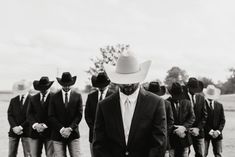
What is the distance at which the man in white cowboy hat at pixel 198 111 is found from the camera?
9867mm

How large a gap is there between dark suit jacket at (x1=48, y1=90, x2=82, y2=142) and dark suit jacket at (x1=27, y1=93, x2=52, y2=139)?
36 cm

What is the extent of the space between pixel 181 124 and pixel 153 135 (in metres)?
4.51

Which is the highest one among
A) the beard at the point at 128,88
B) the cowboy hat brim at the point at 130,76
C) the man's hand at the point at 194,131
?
the cowboy hat brim at the point at 130,76

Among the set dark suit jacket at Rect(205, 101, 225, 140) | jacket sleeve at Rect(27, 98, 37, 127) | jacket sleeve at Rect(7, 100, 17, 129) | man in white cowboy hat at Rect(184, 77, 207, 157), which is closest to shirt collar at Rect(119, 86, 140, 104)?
jacket sleeve at Rect(27, 98, 37, 127)

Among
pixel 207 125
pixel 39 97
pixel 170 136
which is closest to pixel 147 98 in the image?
pixel 170 136

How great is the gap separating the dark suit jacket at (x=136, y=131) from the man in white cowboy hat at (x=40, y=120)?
439 centimetres

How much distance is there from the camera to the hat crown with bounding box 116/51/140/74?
16.3 ft

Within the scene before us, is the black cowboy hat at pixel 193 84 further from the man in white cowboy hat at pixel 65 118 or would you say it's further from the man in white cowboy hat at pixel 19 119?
the man in white cowboy hat at pixel 19 119

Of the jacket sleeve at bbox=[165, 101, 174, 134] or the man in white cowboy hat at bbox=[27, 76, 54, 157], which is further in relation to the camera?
the man in white cowboy hat at bbox=[27, 76, 54, 157]

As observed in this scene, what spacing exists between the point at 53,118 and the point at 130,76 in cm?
445

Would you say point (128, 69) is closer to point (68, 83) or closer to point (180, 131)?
point (180, 131)

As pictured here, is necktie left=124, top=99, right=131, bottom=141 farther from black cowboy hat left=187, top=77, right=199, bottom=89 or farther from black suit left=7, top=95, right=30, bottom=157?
black cowboy hat left=187, top=77, right=199, bottom=89

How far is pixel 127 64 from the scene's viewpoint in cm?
499

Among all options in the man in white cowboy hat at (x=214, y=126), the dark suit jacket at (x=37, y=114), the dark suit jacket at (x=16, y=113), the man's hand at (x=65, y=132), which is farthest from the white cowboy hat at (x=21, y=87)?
the man in white cowboy hat at (x=214, y=126)
